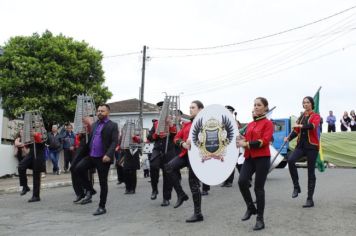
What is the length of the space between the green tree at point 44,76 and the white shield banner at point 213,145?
17.7 m

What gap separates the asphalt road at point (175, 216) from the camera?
264 inches

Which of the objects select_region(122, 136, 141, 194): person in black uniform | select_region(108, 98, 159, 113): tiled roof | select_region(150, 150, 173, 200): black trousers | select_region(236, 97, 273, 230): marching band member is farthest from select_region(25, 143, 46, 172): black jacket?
select_region(108, 98, 159, 113): tiled roof

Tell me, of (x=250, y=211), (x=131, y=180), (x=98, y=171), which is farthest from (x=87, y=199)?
(x=250, y=211)

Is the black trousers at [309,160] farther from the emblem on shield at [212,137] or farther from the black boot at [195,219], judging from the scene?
the black boot at [195,219]

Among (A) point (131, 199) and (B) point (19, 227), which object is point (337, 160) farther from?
(B) point (19, 227)

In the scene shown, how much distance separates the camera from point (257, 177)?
6.79 m

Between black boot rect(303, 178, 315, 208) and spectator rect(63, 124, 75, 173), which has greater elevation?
spectator rect(63, 124, 75, 173)

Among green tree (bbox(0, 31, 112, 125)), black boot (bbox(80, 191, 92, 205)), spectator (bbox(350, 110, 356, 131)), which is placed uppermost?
green tree (bbox(0, 31, 112, 125))

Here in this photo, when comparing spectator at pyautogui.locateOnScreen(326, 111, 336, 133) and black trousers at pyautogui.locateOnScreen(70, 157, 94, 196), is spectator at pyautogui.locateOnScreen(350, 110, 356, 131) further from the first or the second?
black trousers at pyautogui.locateOnScreen(70, 157, 94, 196)

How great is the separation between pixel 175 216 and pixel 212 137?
5.12ft

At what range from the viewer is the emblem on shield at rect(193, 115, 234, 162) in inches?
286

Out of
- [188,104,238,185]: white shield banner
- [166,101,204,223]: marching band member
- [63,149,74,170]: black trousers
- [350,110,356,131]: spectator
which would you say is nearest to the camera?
[188,104,238,185]: white shield banner

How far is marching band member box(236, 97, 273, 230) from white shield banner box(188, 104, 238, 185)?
→ 0.24 metres

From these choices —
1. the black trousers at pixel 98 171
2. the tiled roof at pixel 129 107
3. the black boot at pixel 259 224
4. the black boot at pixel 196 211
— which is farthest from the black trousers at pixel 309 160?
the tiled roof at pixel 129 107
